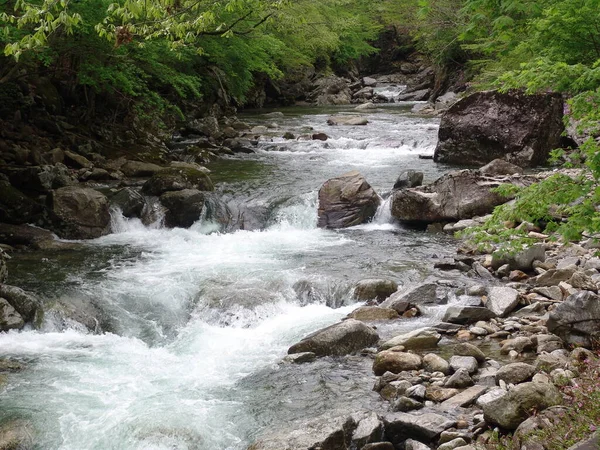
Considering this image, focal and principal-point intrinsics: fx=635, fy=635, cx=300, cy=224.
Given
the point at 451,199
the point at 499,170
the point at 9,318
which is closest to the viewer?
the point at 9,318

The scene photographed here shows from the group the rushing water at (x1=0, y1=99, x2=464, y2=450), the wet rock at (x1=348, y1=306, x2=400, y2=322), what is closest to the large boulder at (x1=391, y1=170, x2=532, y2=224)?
the rushing water at (x1=0, y1=99, x2=464, y2=450)

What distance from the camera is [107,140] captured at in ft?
60.5

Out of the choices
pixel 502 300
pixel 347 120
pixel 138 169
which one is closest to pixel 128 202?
pixel 138 169

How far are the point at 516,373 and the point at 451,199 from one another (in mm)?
7316

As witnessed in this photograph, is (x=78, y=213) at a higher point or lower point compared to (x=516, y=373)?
lower

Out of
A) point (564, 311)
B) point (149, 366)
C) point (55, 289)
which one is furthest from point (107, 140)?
point (564, 311)

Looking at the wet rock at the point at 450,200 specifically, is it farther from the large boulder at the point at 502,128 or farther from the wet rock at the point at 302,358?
the wet rock at the point at 302,358

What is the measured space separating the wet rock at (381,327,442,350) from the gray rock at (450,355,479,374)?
638mm

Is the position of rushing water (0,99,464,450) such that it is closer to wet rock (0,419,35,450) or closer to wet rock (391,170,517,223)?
wet rock (0,419,35,450)

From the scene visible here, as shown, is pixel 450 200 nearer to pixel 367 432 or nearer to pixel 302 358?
pixel 302 358

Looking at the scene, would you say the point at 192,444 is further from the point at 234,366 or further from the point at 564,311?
the point at 564,311

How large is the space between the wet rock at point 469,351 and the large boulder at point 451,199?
615 centimetres

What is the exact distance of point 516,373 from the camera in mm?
5922

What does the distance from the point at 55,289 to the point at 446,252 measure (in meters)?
6.57
